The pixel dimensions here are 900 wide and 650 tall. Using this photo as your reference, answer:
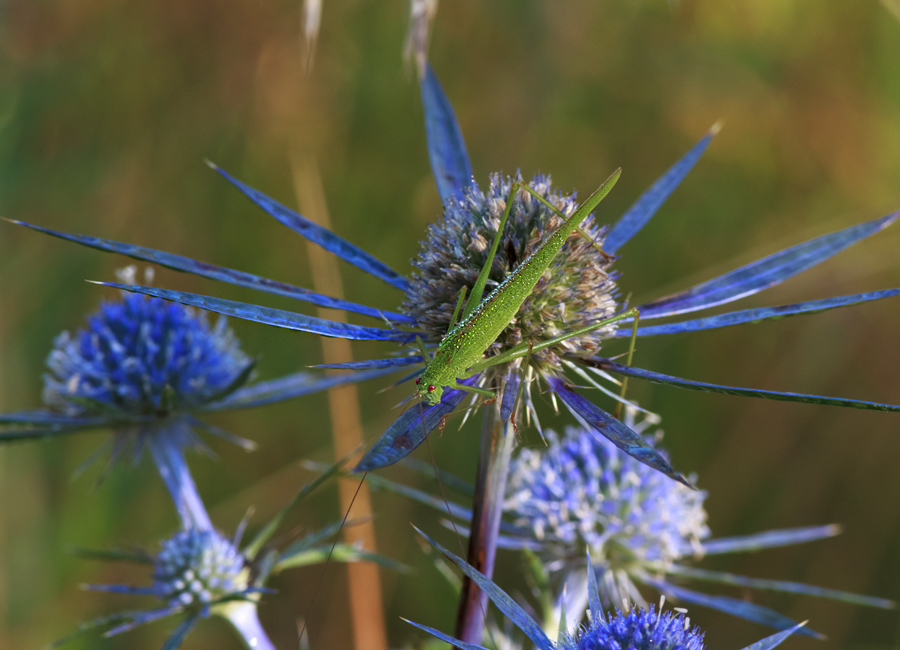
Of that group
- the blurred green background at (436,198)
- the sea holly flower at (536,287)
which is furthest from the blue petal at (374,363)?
the blurred green background at (436,198)

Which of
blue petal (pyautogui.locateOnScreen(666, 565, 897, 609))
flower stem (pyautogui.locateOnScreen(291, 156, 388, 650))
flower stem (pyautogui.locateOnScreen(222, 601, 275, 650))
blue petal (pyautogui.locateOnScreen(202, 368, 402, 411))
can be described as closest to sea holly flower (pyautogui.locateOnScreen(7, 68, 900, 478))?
blue petal (pyautogui.locateOnScreen(202, 368, 402, 411))

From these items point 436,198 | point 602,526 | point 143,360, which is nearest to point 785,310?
point 602,526

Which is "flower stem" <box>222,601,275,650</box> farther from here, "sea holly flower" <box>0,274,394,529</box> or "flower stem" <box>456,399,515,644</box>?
"flower stem" <box>456,399,515,644</box>

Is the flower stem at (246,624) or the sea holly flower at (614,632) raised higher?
the flower stem at (246,624)

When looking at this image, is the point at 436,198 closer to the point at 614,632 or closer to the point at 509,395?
the point at 509,395

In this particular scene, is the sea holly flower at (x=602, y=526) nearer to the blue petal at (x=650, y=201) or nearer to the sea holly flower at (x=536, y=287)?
the sea holly flower at (x=536, y=287)

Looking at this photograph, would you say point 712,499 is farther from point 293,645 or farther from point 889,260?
point 293,645
